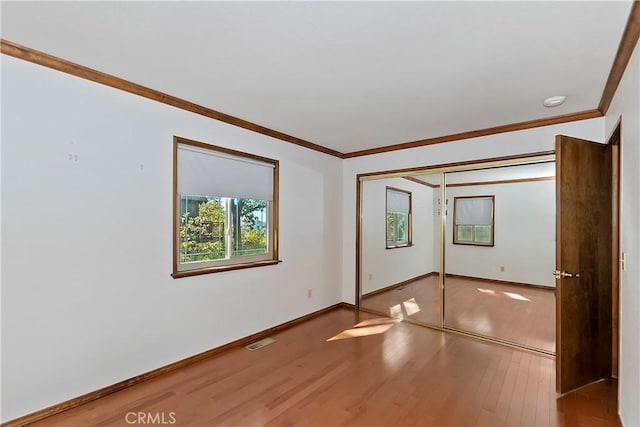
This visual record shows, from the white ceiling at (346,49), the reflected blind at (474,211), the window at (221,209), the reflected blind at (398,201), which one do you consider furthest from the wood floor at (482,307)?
the white ceiling at (346,49)

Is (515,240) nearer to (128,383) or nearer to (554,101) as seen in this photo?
(554,101)

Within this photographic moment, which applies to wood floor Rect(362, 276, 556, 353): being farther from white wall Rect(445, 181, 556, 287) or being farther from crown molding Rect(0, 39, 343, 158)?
crown molding Rect(0, 39, 343, 158)

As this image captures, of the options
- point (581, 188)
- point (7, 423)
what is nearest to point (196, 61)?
point (7, 423)

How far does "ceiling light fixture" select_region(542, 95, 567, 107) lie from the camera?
2.57m

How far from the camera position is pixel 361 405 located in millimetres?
2211

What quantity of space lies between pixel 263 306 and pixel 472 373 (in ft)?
7.25

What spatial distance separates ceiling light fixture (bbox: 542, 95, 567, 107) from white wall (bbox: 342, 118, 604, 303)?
51cm

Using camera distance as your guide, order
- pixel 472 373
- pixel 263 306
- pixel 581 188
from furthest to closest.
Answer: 1. pixel 263 306
2. pixel 472 373
3. pixel 581 188

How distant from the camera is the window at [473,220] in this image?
4.25m

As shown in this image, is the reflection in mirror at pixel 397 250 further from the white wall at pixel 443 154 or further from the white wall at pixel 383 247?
the white wall at pixel 443 154

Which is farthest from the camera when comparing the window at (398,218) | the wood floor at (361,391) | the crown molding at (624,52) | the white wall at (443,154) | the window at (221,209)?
the window at (398,218)

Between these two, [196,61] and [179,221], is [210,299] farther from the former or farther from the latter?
[196,61]

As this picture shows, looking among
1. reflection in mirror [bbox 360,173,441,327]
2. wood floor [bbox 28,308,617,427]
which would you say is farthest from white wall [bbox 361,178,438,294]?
wood floor [bbox 28,308,617,427]

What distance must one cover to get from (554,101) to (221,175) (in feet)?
10.4
